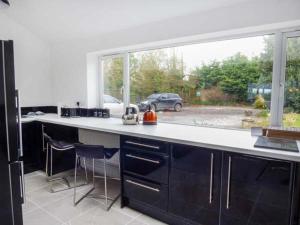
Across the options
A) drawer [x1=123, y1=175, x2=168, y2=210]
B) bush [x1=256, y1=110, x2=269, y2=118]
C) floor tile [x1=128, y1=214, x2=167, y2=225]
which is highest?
bush [x1=256, y1=110, x2=269, y2=118]

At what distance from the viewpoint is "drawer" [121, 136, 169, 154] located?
6.69 feet

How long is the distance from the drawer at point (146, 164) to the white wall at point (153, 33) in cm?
136

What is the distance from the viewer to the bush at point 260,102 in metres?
2.29

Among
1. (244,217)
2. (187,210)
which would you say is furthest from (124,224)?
(244,217)

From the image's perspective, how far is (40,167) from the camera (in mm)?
3441

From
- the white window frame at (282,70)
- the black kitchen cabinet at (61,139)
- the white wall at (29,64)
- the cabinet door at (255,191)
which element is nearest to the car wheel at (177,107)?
the white window frame at (282,70)

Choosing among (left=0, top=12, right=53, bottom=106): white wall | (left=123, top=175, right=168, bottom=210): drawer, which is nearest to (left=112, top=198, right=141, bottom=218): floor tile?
(left=123, top=175, right=168, bottom=210): drawer

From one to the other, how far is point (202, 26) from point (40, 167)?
305 centimetres

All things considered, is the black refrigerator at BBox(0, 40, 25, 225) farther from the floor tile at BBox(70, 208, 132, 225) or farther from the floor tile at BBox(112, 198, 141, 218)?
the floor tile at BBox(112, 198, 141, 218)

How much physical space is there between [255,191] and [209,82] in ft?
4.52

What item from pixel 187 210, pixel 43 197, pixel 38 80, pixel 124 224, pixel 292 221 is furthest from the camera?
pixel 38 80

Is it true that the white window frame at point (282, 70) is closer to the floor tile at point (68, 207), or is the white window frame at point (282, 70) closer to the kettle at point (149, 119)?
the kettle at point (149, 119)

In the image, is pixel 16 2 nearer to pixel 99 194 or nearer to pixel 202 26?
pixel 202 26

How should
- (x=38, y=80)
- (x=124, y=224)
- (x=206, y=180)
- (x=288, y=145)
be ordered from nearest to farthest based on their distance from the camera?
1. (x=288, y=145)
2. (x=206, y=180)
3. (x=124, y=224)
4. (x=38, y=80)
